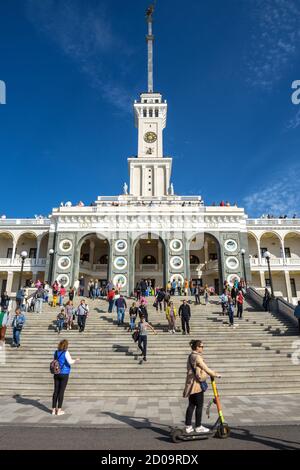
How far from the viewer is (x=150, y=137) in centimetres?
4950

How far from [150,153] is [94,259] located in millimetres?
20785

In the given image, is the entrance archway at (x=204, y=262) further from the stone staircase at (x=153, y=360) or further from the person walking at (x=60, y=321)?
the person walking at (x=60, y=321)

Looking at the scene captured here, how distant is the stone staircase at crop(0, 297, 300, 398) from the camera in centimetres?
1034

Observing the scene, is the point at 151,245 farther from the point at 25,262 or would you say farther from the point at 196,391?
the point at 196,391

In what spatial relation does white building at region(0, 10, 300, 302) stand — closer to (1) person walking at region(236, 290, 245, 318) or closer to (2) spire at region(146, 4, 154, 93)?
(1) person walking at region(236, 290, 245, 318)

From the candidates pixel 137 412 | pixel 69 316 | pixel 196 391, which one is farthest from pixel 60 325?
pixel 196 391

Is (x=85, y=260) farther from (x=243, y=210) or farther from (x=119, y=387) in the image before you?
(x=119, y=387)

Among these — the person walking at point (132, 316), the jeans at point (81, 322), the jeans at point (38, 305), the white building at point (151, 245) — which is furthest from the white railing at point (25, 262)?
the person walking at point (132, 316)

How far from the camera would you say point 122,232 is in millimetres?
30938

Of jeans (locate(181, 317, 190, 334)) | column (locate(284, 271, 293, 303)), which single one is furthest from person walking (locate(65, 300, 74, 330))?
column (locate(284, 271, 293, 303))

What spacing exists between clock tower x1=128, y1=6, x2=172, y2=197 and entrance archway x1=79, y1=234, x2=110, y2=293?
12.0 m

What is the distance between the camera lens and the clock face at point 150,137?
4925 cm
